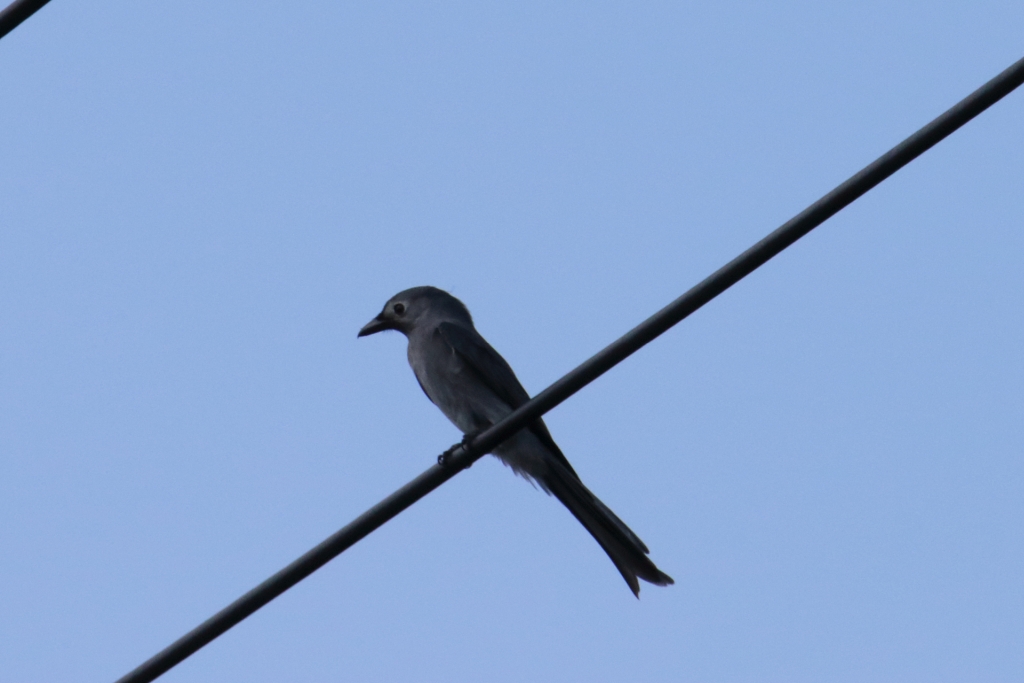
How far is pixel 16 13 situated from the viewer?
4.30 meters

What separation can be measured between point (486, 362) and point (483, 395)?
252 mm

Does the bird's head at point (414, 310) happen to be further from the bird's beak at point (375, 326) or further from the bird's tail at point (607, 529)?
the bird's tail at point (607, 529)

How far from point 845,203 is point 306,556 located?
2174 mm

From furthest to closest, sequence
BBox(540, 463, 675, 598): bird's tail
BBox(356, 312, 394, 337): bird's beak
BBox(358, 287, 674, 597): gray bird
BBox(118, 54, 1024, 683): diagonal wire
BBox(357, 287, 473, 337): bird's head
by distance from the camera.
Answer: BBox(356, 312, 394, 337): bird's beak < BBox(357, 287, 473, 337): bird's head < BBox(358, 287, 674, 597): gray bird < BBox(540, 463, 675, 598): bird's tail < BBox(118, 54, 1024, 683): diagonal wire

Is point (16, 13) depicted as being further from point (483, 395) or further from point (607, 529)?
point (483, 395)

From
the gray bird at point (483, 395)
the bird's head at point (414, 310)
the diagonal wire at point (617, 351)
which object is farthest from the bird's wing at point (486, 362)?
the diagonal wire at point (617, 351)

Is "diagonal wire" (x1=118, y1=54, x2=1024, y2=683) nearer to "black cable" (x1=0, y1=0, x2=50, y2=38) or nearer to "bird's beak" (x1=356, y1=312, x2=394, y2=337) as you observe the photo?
"black cable" (x1=0, y1=0, x2=50, y2=38)

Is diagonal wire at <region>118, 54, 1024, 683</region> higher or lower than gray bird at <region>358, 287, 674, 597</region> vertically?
lower

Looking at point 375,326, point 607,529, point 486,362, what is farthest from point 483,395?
point 375,326

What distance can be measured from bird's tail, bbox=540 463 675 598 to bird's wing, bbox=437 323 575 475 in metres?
0.94

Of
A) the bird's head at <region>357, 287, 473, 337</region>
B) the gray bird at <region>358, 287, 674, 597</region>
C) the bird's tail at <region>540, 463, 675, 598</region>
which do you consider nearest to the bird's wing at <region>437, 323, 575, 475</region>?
the gray bird at <region>358, 287, 674, 597</region>

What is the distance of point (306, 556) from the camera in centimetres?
466

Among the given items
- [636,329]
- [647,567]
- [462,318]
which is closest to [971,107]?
[636,329]

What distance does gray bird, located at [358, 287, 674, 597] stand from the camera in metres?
7.15
